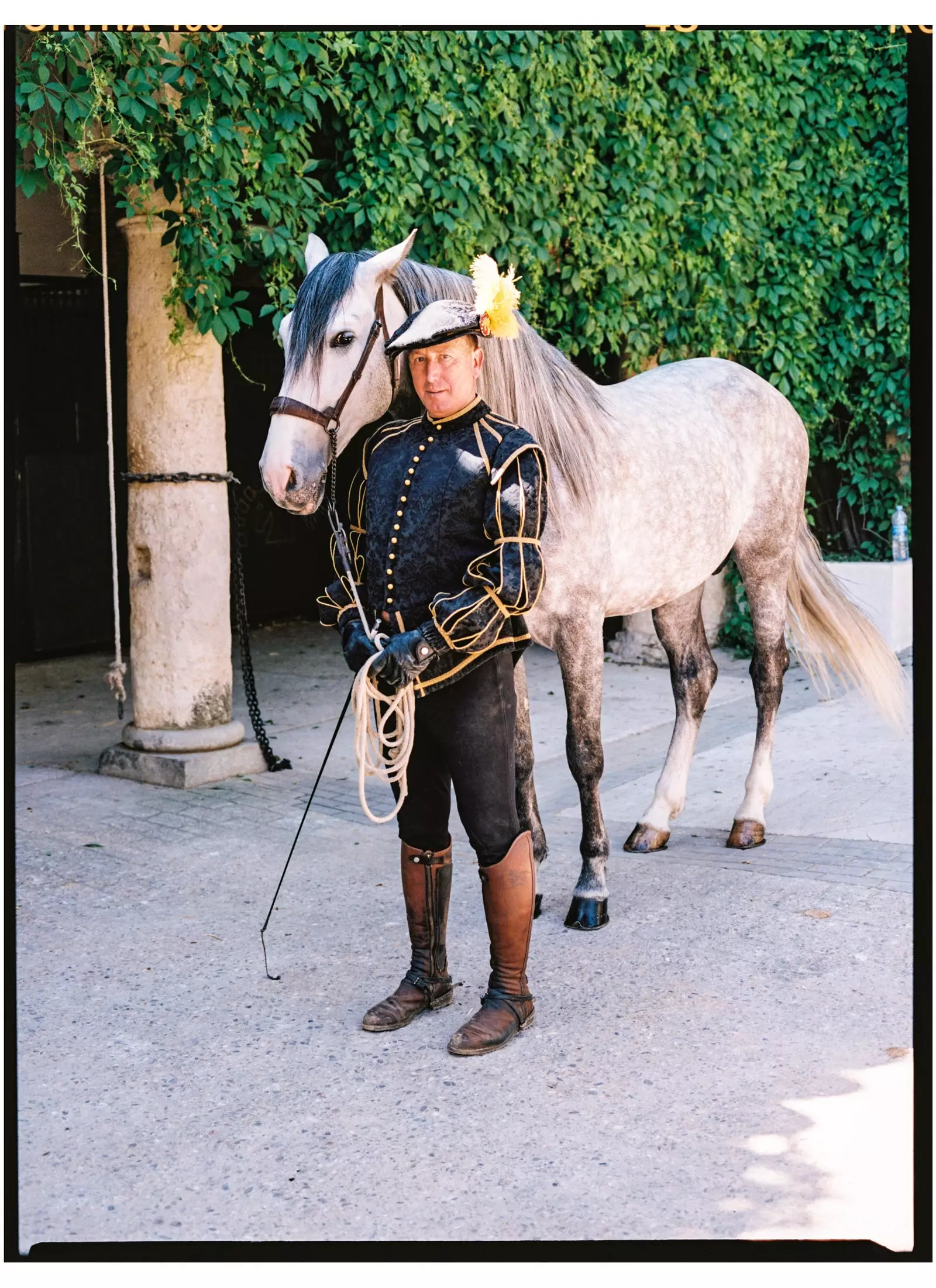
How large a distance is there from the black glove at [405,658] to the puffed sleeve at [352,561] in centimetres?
28

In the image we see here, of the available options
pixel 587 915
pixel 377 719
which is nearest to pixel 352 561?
pixel 377 719

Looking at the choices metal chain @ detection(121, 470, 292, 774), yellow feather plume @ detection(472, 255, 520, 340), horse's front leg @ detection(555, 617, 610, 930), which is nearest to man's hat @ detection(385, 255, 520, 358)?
yellow feather plume @ detection(472, 255, 520, 340)

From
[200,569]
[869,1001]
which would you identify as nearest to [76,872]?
[200,569]

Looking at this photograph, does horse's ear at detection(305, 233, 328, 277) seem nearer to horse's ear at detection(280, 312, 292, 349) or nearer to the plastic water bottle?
horse's ear at detection(280, 312, 292, 349)

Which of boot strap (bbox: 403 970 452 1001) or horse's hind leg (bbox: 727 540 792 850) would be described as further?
horse's hind leg (bbox: 727 540 792 850)

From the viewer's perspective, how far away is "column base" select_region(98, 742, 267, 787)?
6.19 metres

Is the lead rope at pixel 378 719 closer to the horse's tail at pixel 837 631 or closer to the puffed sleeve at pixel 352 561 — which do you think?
the puffed sleeve at pixel 352 561

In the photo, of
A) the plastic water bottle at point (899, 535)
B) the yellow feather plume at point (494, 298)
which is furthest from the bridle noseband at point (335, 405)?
the plastic water bottle at point (899, 535)

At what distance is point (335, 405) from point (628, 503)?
4.37ft

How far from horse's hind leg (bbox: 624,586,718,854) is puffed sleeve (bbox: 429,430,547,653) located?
206 centimetres

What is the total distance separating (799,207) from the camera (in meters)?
8.48

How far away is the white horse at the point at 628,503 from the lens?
3725mm

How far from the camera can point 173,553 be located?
622cm

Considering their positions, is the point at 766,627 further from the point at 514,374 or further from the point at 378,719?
the point at 378,719
